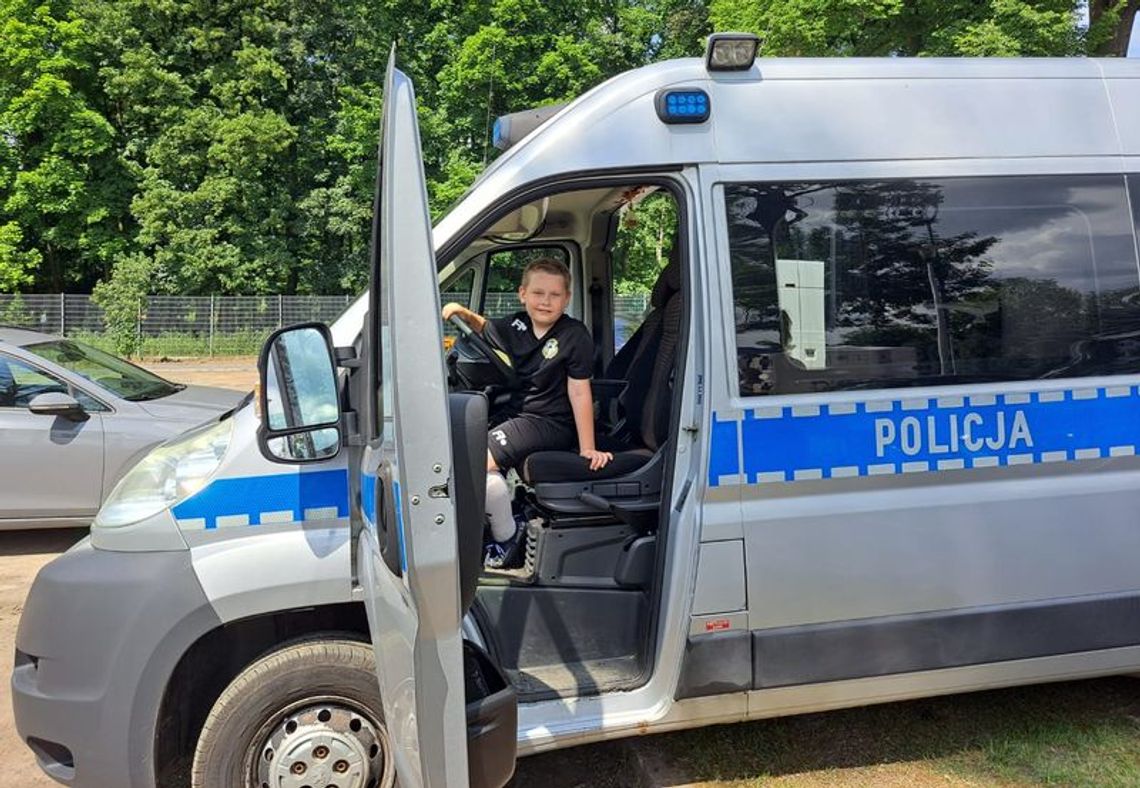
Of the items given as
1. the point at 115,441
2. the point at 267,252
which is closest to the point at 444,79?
the point at 267,252

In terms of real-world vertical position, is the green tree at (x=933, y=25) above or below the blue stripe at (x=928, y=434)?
above

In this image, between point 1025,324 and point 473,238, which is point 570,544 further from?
point 1025,324

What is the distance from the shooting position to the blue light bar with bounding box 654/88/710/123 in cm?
268

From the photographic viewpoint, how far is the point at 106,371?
A: 6.21 m

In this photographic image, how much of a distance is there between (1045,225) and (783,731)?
2.19 meters

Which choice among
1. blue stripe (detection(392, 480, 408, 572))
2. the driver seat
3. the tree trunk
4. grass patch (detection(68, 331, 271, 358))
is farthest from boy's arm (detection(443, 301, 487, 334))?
grass patch (detection(68, 331, 271, 358))

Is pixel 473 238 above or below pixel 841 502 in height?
above

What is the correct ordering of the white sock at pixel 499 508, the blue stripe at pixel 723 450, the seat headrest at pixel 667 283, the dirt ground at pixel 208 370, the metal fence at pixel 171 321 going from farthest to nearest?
the metal fence at pixel 171 321 → the dirt ground at pixel 208 370 → the seat headrest at pixel 667 283 → the white sock at pixel 499 508 → the blue stripe at pixel 723 450

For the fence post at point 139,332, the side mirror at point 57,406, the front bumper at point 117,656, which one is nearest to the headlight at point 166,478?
the front bumper at point 117,656

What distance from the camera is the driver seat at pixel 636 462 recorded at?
10.3 ft

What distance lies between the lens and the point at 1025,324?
287 cm

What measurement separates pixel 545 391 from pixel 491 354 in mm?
366

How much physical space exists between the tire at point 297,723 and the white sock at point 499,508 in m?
0.68

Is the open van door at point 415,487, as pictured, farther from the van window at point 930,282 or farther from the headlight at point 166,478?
the van window at point 930,282
